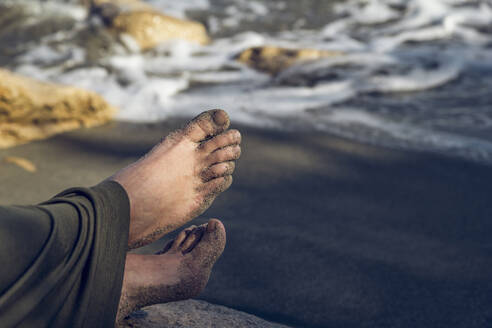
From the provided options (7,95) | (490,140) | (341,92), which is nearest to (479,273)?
(490,140)

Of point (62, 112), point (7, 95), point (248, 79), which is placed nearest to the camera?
point (7, 95)

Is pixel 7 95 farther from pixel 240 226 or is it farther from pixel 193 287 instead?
pixel 193 287

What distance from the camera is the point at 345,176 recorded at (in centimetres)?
218

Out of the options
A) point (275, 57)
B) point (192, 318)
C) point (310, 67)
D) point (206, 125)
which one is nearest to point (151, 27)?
point (275, 57)

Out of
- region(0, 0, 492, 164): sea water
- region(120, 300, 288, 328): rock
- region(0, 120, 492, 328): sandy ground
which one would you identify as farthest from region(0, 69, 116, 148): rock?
region(120, 300, 288, 328): rock

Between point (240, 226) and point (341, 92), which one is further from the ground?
point (341, 92)

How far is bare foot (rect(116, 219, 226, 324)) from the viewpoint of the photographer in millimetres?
1315

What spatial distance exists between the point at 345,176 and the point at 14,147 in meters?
1.46

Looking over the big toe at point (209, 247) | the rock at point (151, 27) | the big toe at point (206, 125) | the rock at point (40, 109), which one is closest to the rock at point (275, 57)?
the rock at point (151, 27)

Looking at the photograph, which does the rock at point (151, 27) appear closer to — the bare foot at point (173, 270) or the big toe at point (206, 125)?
the big toe at point (206, 125)

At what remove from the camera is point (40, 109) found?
8.36 feet

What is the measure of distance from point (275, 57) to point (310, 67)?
0.27 meters

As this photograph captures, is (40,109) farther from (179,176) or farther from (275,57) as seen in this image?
(275,57)

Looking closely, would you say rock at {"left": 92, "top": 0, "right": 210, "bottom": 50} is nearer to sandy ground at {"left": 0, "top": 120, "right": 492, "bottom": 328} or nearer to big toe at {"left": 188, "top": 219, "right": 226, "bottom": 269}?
sandy ground at {"left": 0, "top": 120, "right": 492, "bottom": 328}
